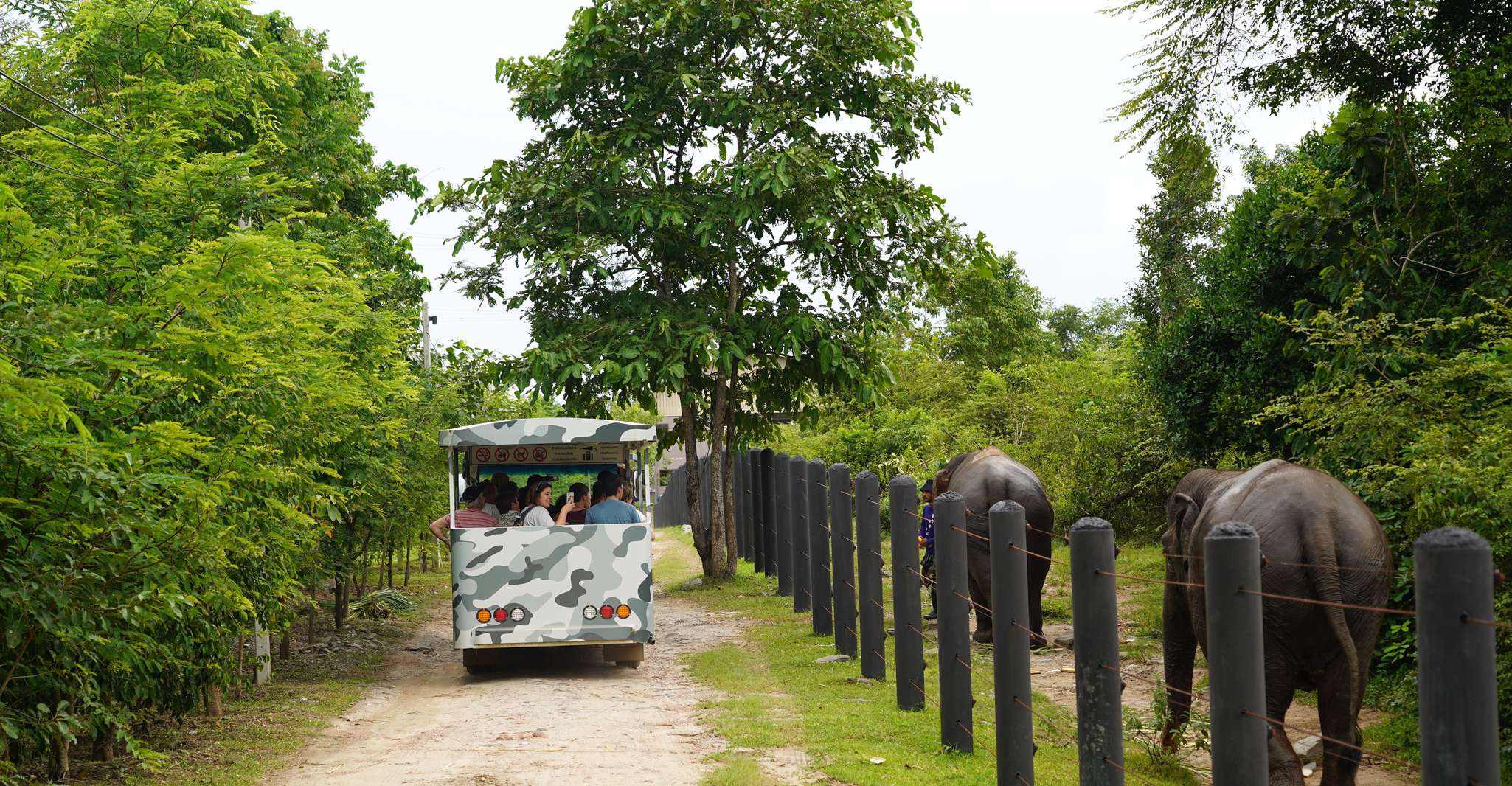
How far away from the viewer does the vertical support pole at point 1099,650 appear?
591 centimetres

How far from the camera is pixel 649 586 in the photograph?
12844 millimetres

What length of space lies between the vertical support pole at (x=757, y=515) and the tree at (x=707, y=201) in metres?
2.23

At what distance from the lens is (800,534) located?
637 inches

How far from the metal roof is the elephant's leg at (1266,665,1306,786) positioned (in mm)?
6747

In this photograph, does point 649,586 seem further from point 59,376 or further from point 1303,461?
point 59,376

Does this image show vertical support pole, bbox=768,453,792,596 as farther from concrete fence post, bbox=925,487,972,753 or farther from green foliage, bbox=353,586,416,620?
concrete fence post, bbox=925,487,972,753

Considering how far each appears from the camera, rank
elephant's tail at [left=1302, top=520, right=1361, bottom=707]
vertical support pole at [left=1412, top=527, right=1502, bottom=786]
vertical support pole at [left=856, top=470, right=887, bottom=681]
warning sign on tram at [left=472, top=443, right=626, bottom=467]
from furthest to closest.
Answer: warning sign on tram at [left=472, top=443, right=626, bottom=467]
vertical support pole at [left=856, top=470, right=887, bottom=681]
elephant's tail at [left=1302, top=520, right=1361, bottom=707]
vertical support pole at [left=1412, top=527, right=1502, bottom=786]

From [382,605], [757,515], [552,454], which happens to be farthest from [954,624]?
[757,515]

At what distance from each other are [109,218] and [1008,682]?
606cm

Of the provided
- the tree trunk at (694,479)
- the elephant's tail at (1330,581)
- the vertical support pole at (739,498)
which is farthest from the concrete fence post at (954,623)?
the vertical support pole at (739,498)

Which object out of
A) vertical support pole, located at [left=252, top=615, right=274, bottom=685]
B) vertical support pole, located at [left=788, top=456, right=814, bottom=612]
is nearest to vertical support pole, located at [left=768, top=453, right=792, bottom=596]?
vertical support pole, located at [left=788, top=456, right=814, bottom=612]

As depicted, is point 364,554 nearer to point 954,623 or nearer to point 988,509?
point 988,509

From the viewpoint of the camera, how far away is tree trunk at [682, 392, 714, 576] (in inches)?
806

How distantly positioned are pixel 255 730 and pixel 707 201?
9.61m
